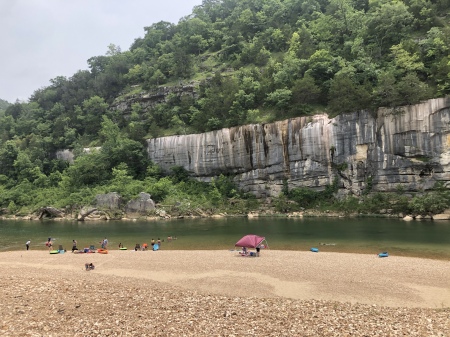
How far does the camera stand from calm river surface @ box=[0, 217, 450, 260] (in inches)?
931

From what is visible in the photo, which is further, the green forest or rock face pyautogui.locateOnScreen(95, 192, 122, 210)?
rock face pyautogui.locateOnScreen(95, 192, 122, 210)

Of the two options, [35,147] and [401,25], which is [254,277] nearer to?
[401,25]

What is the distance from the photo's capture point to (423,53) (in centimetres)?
4578

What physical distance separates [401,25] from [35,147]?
7358 centimetres

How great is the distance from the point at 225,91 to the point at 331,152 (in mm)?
22262

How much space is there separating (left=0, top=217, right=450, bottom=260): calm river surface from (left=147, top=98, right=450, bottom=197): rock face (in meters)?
8.39

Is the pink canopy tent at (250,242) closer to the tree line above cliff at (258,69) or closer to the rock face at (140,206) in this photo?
the rock face at (140,206)

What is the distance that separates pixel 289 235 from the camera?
29344 mm

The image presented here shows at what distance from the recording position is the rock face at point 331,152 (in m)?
39.6

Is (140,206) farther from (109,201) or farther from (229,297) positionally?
(229,297)

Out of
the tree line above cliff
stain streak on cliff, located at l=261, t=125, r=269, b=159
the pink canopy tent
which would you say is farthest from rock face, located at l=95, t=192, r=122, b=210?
the pink canopy tent

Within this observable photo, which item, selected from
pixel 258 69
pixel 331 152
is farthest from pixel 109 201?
pixel 258 69

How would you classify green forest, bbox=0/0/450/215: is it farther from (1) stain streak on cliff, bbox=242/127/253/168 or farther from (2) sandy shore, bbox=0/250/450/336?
(2) sandy shore, bbox=0/250/450/336

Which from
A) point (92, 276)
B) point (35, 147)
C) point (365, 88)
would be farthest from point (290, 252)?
point (35, 147)
